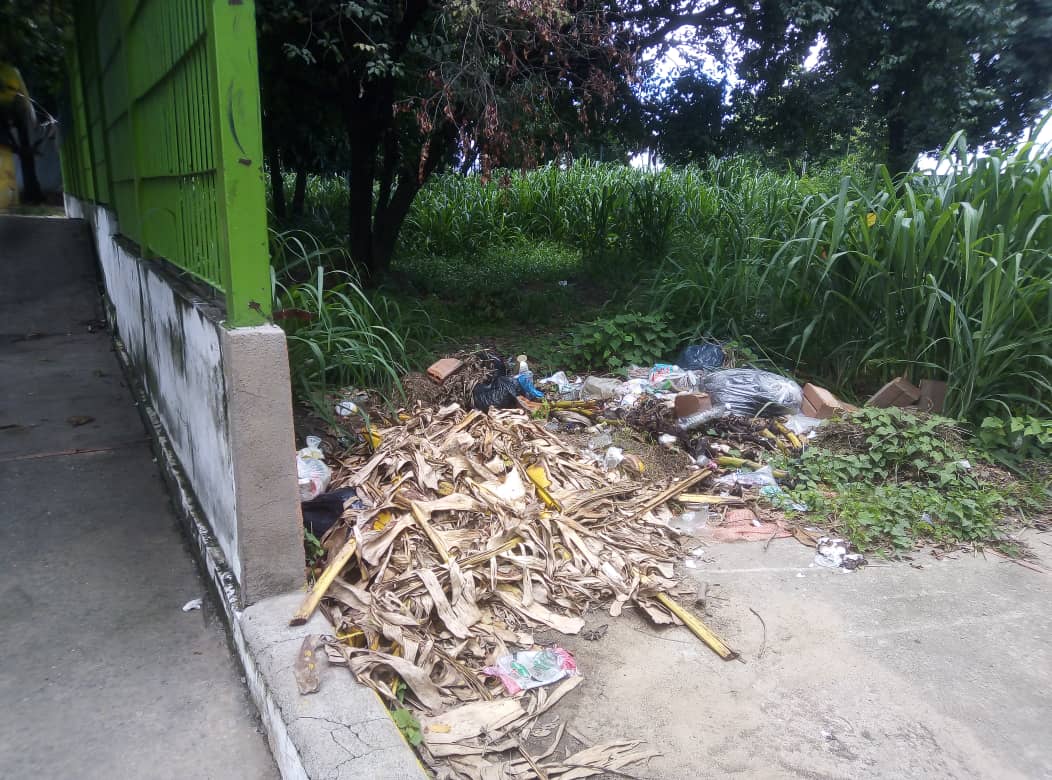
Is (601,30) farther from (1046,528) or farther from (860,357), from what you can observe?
(1046,528)

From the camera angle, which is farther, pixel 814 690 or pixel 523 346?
pixel 523 346

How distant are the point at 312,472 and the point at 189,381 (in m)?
0.74

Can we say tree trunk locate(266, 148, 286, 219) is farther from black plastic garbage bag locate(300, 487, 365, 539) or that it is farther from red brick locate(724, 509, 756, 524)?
red brick locate(724, 509, 756, 524)

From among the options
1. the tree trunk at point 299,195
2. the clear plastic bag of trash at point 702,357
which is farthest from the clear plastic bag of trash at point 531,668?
the tree trunk at point 299,195

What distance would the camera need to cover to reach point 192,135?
3.17 meters

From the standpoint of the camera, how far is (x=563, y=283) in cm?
892

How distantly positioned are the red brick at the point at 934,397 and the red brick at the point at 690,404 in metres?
1.31

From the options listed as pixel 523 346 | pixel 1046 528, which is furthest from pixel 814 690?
pixel 523 346

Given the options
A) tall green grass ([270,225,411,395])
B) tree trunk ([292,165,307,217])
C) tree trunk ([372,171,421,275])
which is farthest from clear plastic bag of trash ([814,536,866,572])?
tree trunk ([292,165,307,217])

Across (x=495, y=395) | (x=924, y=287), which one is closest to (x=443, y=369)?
(x=495, y=395)

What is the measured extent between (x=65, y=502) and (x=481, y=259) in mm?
6842

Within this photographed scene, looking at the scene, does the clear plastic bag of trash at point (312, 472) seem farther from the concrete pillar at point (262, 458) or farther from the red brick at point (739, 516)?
the red brick at point (739, 516)

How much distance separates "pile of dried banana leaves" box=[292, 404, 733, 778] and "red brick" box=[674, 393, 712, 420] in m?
0.67

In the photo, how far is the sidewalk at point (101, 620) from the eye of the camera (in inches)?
97.2
